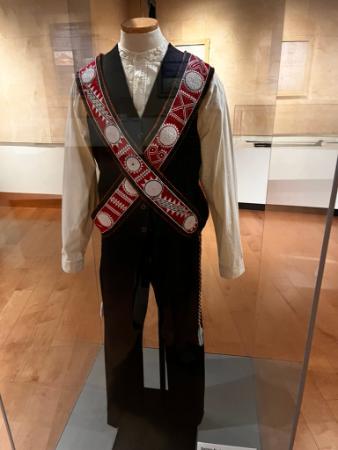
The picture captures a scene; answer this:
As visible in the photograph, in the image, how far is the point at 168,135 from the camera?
2.98 ft

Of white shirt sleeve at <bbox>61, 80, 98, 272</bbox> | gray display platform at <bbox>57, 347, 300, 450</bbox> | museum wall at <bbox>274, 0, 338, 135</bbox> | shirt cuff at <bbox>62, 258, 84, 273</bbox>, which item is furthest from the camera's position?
gray display platform at <bbox>57, 347, 300, 450</bbox>

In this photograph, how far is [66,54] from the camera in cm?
110

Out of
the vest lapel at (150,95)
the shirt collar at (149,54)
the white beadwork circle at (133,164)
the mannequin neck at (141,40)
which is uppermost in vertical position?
the mannequin neck at (141,40)

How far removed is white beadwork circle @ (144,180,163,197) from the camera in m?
0.94

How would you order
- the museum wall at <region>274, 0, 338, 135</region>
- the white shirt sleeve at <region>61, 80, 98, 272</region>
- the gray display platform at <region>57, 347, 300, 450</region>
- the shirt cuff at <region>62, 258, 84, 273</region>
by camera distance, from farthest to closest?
the gray display platform at <region>57, 347, 300, 450</region> < the shirt cuff at <region>62, 258, 84, 273</region> < the white shirt sleeve at <region>61, 80, 98, 272</region> < the museum wall at <region>274, 0, 338, 135</region>

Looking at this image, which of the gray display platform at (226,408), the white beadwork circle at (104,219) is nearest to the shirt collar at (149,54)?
the white beadwork circle at (104,219)

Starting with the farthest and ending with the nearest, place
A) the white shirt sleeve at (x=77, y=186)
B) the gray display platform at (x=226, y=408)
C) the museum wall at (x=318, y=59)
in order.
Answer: the gray display platform at (x=226, y=408) < the white shirt sleeve at (x=77, y=186) < the museum wall at (x=318, y=59)

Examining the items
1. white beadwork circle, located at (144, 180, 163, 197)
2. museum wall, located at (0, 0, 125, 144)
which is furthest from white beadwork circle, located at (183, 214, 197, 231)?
museum wall, located at (0, 0, 125, 144)

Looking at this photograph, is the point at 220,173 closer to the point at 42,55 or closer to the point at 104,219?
the point at 104,219

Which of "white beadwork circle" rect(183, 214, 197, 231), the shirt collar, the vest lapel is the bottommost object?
"white beadwork circle" rect(183, 214, 197, 231)

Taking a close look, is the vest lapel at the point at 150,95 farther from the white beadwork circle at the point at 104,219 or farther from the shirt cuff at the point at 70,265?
the shirt cuff at the point at 70,265

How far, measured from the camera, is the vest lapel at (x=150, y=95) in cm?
90

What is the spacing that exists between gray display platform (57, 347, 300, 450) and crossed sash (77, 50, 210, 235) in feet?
1.95

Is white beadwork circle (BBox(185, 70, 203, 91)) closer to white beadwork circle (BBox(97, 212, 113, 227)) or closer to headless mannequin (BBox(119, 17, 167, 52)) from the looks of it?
headless mannequin (BBox(119, 17, 167, 52))
